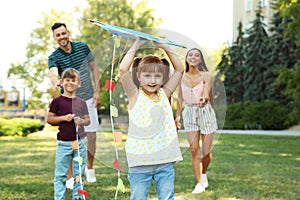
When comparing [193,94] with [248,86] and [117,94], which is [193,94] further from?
[248,86]

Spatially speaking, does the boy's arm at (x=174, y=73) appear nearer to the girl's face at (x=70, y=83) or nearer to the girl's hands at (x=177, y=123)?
the girl's hands at (x=177, y=123)

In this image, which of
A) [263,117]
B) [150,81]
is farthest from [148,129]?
[263,117]

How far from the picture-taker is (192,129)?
390 centimetres

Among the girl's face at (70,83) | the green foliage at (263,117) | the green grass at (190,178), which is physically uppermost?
the girl's face at (70,83)

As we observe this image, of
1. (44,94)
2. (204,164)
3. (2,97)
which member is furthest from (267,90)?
(204,164)

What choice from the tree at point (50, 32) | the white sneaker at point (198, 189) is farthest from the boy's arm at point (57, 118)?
the tree at point (50, 32)

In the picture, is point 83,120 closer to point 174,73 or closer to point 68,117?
point 68,117

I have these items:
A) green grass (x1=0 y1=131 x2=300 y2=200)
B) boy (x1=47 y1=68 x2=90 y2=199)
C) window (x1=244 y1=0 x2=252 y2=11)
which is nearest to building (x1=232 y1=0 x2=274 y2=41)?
window (x1=244 y1=0 x2=252 y2=11)

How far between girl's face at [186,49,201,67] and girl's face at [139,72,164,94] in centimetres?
66

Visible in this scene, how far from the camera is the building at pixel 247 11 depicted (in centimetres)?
3052

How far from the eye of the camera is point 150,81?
3115 millimetres

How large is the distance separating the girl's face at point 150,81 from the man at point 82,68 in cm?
62

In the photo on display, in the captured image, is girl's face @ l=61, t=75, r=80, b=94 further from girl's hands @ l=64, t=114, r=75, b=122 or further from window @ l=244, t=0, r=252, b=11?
window @ l=244, t=0, r=252, b=11

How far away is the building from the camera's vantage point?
100 feet
